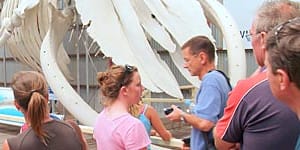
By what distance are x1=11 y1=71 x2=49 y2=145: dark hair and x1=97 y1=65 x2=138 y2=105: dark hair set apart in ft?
0.99

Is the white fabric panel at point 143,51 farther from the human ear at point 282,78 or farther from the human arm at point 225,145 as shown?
the human ear at point 282,78

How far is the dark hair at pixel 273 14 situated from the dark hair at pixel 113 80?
28.6 inches

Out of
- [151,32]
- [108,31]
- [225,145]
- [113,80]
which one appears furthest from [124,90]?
[108,31]

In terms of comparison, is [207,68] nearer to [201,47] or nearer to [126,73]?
[201,47]

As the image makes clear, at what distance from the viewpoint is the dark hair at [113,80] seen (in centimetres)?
240

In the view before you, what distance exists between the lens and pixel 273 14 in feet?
6.10

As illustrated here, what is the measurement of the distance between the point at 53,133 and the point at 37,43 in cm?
535

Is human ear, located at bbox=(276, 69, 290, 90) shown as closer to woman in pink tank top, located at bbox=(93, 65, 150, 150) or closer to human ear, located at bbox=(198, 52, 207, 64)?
woman in pink tank top, located at bbox=(93, 65, 150, 150)

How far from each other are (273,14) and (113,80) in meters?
0.83

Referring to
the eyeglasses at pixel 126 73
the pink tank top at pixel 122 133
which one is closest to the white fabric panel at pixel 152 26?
the eyeglasses at pixel 126 73

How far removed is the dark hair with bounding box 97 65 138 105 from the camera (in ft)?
7.88

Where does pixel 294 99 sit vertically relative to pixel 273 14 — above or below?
below

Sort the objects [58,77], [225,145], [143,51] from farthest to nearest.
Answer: [58,77]
[143,51]
[225,145]

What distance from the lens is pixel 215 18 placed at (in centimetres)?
479
